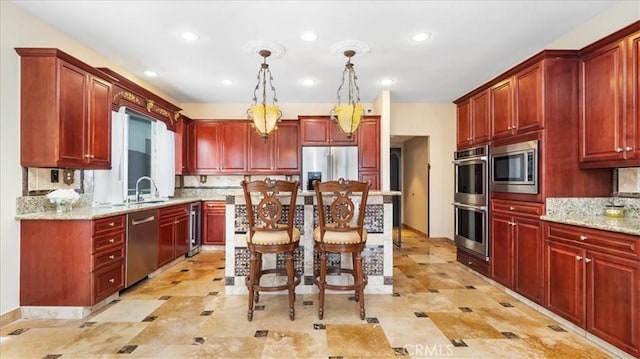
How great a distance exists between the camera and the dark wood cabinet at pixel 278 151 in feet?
19.0

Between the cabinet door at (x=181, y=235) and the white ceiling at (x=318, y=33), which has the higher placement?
the white ceiling at (x=318, y=33)

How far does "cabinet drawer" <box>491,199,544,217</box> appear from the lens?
9.74 feet

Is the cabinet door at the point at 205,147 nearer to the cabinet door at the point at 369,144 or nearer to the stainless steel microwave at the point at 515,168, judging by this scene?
the cabinet door at the point at 369,144

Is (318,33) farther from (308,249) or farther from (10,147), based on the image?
(10,147)

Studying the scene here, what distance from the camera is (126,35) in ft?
10.6

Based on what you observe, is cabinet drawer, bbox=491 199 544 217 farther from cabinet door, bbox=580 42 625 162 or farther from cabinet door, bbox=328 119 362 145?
cabinet door, bbox=328 119 362 145

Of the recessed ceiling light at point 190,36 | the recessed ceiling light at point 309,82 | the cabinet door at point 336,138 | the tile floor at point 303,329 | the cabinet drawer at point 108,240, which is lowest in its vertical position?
the tile floor at point 303,329

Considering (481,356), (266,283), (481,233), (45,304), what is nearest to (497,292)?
(481,233)

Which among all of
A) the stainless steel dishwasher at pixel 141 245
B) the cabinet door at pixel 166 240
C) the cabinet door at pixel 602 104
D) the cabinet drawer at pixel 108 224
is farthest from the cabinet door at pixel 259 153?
the cabinet door at pixel 602 104

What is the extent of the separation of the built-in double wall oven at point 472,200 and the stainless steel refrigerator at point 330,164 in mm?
1737

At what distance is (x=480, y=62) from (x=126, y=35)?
4.19 metres

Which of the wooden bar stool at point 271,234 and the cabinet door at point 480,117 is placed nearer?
the wooden bar stool at point 271,234

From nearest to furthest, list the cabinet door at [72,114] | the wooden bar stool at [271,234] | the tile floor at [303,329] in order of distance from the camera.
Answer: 1. the tile floor at [303,329]
2. the wooden bar stool at [271,234]
3. the cabinet door at [72,114]

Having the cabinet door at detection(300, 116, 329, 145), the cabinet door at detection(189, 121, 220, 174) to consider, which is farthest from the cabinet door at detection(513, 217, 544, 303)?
the cabinet door at detection(189, 121, 220, 174)
